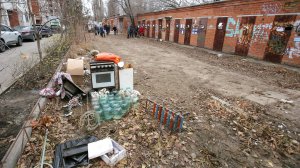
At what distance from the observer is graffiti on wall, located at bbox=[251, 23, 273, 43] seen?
31.2 ft

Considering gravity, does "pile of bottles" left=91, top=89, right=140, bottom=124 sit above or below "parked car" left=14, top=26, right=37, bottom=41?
below

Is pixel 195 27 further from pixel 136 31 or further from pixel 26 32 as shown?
pixel 26 32

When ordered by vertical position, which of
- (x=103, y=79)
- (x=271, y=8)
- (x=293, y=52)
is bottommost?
(x=103, y=79)

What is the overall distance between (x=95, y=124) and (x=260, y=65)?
8.77 meters

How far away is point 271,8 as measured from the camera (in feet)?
30.4

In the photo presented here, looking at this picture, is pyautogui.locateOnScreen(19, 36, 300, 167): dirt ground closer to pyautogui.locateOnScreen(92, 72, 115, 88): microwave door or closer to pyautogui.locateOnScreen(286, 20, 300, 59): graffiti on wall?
pyautogui.locateOnScreen(92, 72, 115, 88): microwave door

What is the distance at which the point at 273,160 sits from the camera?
2.82 meters

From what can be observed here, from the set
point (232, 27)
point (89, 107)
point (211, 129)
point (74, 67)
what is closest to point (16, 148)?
point (89, 107)

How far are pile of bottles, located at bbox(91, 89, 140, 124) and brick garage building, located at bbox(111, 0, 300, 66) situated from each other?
28.3ft

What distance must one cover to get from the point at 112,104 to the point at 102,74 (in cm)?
99

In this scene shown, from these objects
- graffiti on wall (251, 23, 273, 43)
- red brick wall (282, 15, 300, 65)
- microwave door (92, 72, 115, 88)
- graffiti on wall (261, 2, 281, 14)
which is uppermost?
graffiti on wall (261, 2, 281, 14)

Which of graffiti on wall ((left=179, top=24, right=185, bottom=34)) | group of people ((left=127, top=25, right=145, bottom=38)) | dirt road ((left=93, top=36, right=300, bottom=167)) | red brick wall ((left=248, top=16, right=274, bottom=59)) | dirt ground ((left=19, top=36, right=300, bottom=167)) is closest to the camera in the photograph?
dirt ground ((left=19, top=36, right=300, bottom=167))

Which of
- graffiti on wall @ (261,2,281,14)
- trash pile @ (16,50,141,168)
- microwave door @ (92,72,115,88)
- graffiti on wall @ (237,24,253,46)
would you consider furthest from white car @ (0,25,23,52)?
graffiti on wall @ (261,2,281,14)

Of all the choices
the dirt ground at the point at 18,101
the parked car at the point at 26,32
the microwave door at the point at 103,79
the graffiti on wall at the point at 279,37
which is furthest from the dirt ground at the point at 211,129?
the parked car at the point at 26,32
